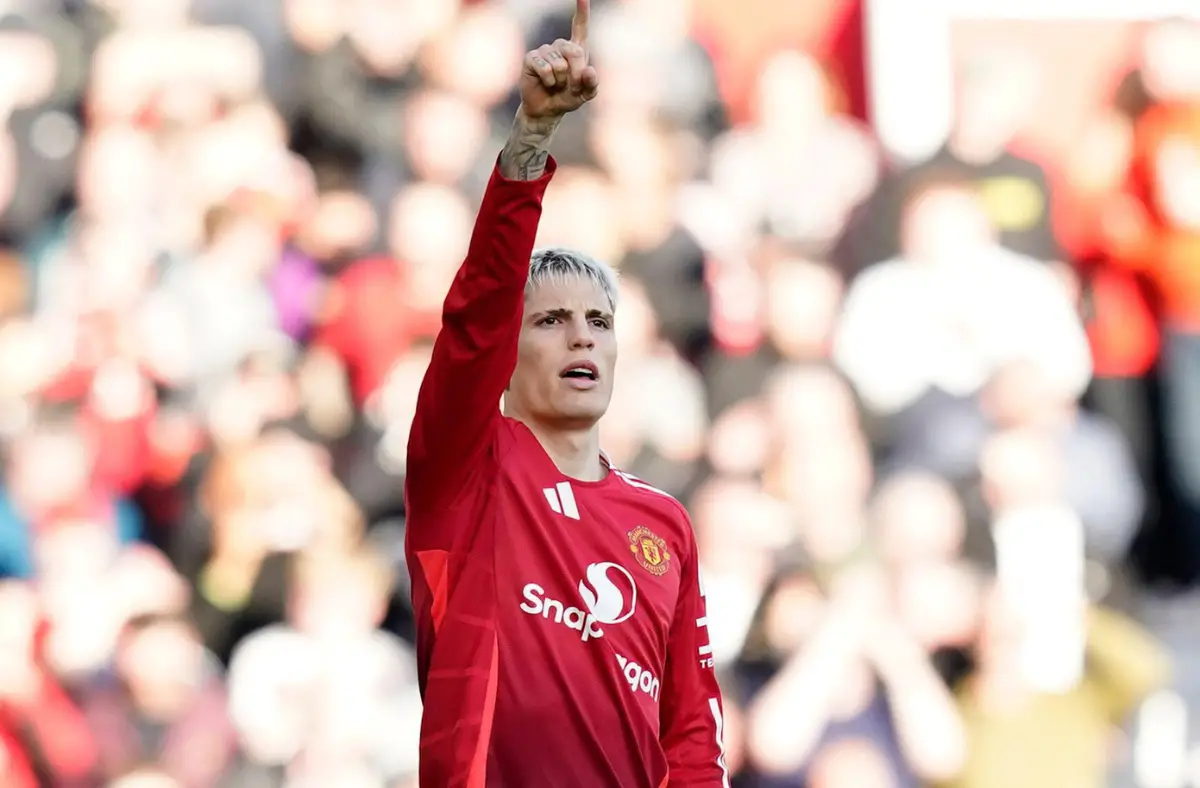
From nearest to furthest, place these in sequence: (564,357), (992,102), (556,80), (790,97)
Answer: (556,80) → (564,357) → (790,97) → (992,102)

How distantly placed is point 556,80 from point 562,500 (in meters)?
0.56

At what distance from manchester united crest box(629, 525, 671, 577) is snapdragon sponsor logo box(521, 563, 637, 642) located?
47 mm

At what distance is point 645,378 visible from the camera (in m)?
4.04

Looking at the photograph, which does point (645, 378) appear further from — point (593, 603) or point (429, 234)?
point (593, 603)

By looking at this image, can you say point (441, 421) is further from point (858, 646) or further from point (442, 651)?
point (858, 646)

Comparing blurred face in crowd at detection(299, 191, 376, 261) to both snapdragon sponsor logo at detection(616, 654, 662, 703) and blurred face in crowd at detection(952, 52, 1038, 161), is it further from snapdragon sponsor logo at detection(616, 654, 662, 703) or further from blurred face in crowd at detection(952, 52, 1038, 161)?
snapdragon sponsor logo at detection(616, 654, 662, 703)

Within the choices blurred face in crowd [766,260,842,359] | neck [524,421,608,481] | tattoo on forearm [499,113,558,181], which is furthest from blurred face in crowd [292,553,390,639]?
tattoo on forearm [499,113,558,181]

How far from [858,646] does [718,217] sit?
1211mm

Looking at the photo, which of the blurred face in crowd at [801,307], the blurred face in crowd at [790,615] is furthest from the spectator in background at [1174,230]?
the blurred face in crowd at [790,615]

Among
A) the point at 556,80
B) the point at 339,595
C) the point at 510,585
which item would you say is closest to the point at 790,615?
the point at 339,595

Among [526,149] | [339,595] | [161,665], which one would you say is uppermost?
[526,149]

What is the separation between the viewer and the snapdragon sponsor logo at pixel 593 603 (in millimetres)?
1879

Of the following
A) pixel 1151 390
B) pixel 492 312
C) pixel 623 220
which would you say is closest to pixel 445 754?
pixel 492 312

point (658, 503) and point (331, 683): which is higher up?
point (658, 503)
